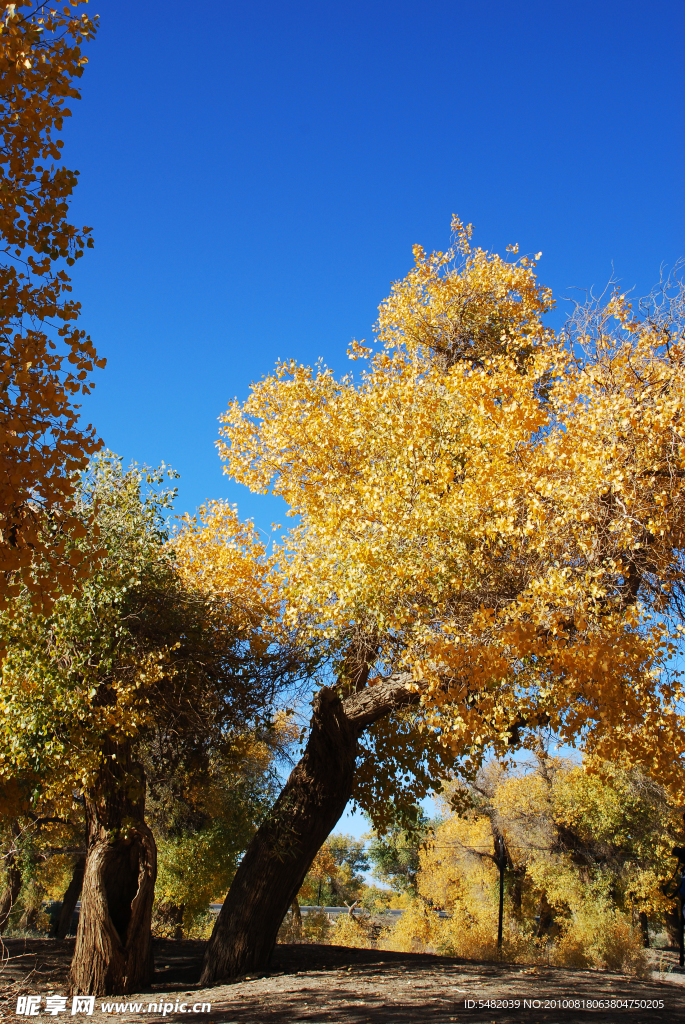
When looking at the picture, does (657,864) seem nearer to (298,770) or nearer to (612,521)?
(298,770)

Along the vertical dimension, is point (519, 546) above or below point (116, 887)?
above

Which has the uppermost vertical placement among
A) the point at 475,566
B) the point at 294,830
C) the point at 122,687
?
the point at 475,566

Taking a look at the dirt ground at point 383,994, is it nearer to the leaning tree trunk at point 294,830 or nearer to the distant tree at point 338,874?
the leaning tree trunk at point 294,830

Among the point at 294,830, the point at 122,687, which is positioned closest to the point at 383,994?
the point at 294,830

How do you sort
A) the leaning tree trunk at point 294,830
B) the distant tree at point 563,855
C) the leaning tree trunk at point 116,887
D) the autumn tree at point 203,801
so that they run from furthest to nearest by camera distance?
the distant tree at point 563,855 → the autumn tree at point 203,801 → the leaning tree trunk at point 294,830 → the leaning tree trunk at point 116,887

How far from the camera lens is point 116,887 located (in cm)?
980

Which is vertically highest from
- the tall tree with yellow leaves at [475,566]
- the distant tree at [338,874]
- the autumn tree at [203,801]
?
the tall tree with yellow leaves at [475,566]

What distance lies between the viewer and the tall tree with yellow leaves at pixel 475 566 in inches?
285

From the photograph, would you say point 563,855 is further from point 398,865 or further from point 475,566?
point 398,865

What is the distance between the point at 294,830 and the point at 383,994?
2.90 meters

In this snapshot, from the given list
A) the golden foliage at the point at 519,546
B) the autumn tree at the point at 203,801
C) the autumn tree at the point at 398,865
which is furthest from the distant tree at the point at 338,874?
the golden foliage at the point at 519,546

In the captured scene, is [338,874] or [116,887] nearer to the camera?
[116,887]

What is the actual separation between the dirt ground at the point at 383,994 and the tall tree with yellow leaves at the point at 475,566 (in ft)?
4.52

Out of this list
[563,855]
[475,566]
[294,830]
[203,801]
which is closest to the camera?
[475,566]
